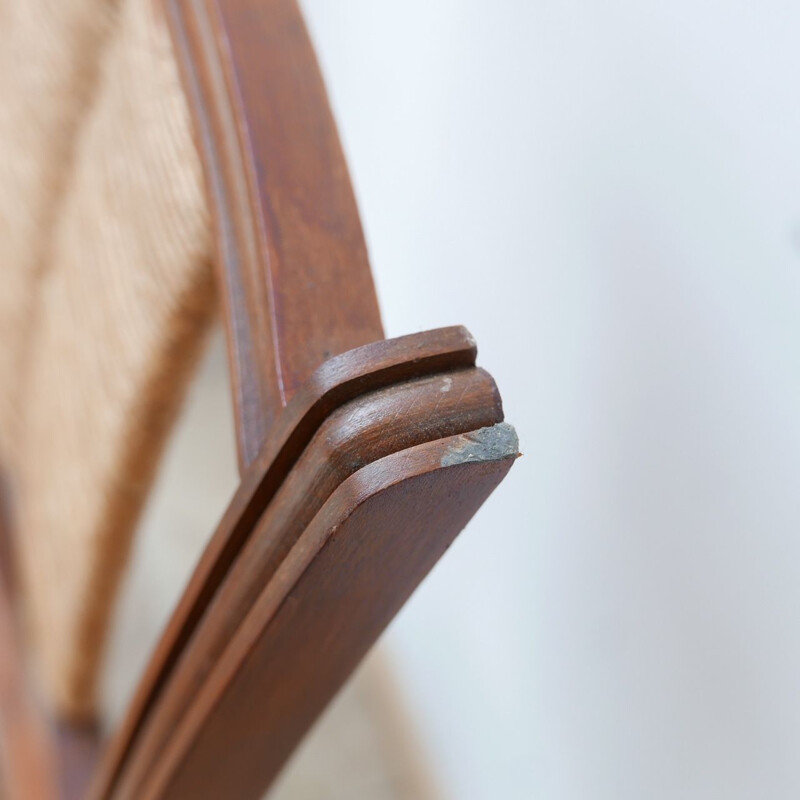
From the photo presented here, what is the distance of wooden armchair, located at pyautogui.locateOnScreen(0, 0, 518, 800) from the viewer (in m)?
0.16

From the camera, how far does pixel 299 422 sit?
172mm

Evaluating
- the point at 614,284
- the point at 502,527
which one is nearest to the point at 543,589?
the point at 502,527

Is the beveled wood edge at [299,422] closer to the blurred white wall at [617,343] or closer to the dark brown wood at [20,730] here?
the blurred white wall at [617,343]

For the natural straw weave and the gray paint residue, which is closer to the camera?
the gray paint residue

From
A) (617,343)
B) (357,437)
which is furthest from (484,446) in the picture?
(617,343)

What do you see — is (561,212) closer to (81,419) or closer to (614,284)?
(614,284)

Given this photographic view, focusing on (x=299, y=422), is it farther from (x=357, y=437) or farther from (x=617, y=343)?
(x=617, y=343)

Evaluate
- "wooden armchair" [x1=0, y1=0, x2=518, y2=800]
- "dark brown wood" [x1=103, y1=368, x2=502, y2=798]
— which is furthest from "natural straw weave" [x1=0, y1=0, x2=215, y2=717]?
"dark brown wood" [x1=103, y1=368, x2=502, y2=798]

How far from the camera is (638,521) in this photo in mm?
288

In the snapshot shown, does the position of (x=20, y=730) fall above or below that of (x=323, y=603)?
below

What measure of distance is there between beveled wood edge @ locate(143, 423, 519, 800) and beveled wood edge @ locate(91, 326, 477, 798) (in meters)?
0.02

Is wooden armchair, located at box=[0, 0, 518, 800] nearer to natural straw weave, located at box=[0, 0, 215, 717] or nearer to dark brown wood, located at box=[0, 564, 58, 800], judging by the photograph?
natural straw weave, located at box=[0, 0, 215, 717]

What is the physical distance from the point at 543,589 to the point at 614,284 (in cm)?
13

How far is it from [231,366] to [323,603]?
0.25ft
